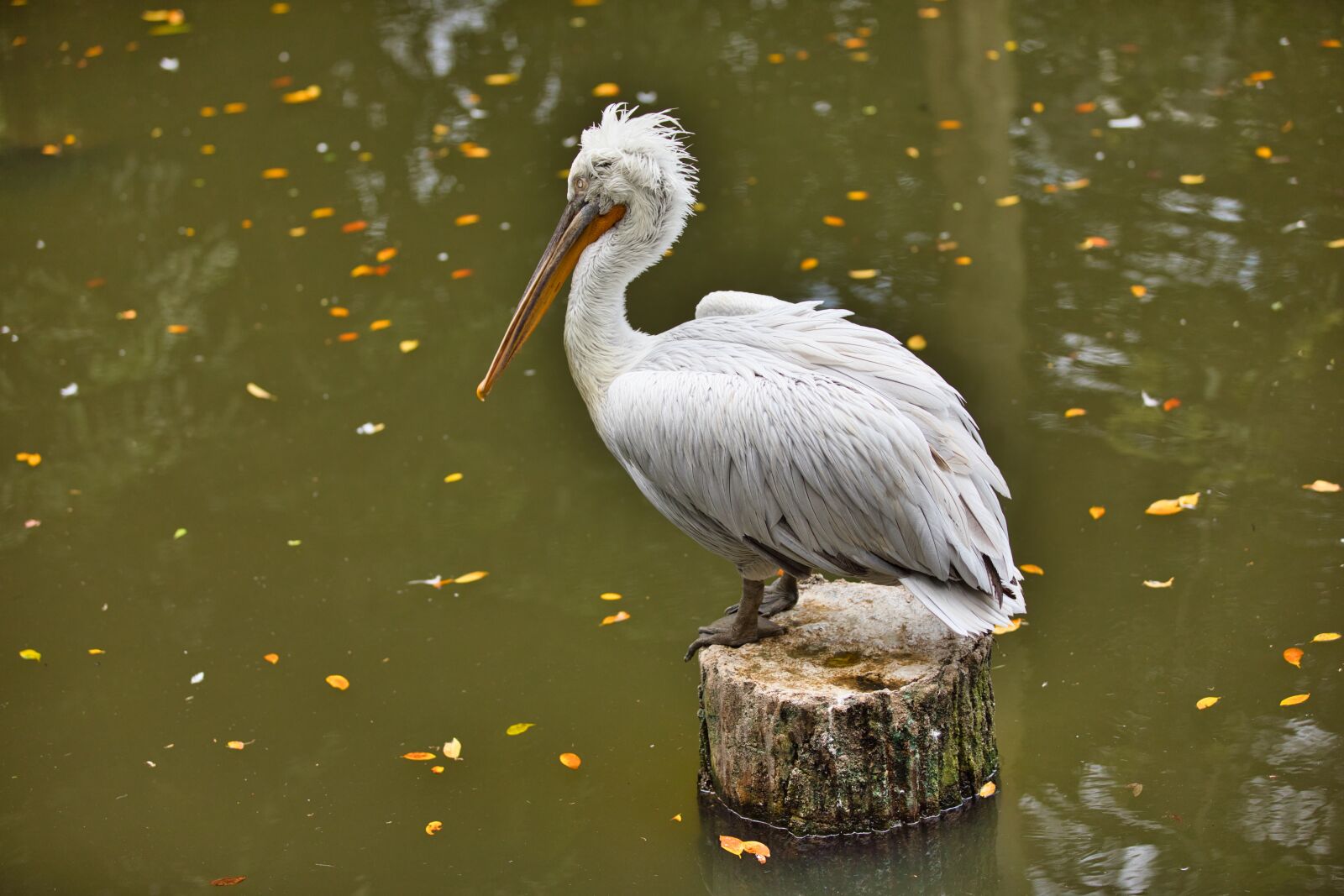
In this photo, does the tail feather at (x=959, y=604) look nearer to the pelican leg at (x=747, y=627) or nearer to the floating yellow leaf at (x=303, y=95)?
the pelican leg at (x=747, y=627)

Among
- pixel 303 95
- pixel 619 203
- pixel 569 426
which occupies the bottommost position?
pixel 569 426

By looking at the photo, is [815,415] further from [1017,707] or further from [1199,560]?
[1199,560]

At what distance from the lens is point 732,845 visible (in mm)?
4496

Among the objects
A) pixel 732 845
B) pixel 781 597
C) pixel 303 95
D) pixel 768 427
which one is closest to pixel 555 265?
pixel 768 427

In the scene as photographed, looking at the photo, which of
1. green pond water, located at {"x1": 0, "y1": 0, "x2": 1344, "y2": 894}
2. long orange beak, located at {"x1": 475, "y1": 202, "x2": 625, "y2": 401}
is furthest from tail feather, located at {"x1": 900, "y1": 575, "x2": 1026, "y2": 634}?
long orange beak, located at {"x1": 475, "y1": 202, "x2": 625, "y2": 401}

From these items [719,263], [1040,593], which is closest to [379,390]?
[719,263]

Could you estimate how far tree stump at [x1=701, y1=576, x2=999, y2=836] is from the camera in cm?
429

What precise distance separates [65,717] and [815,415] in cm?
305

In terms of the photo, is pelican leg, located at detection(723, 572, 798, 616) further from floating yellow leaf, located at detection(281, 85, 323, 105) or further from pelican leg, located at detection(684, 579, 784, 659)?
floating yellow leaf, located at detection(281, 85, 323, 105)

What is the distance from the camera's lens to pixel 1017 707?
16.8 ft

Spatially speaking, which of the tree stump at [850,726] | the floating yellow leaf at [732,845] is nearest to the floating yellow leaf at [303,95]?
the tree stump at [850,726]

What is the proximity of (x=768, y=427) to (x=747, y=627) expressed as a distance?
0.69 m

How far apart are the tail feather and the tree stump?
7.8 inches

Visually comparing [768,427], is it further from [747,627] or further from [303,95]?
[303,95]
